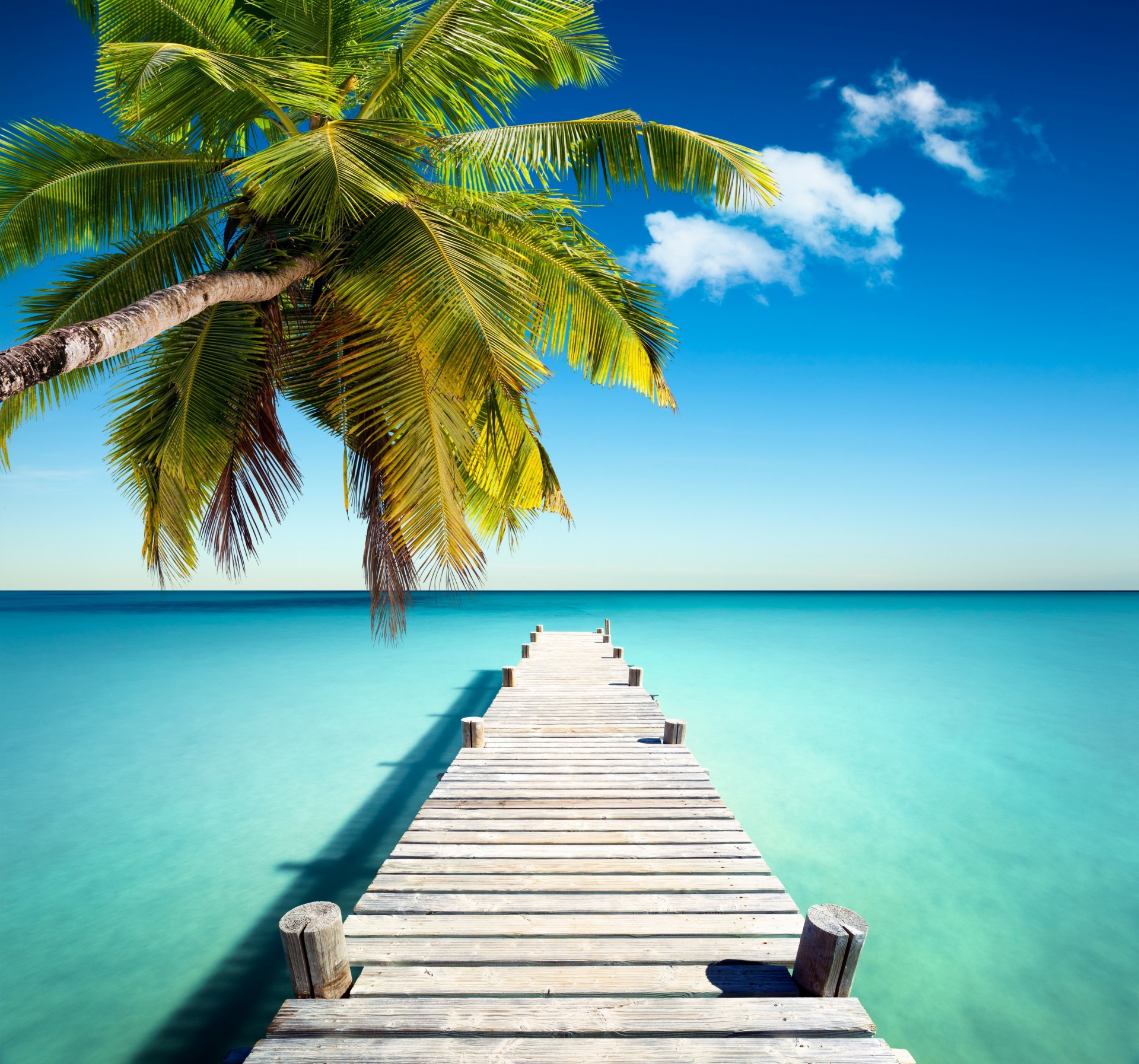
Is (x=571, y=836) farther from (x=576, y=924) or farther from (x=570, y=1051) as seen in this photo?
(x=570, y=1051)

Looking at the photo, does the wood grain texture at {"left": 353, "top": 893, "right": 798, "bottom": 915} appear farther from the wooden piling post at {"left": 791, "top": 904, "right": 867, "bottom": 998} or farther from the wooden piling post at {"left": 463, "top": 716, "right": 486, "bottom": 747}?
the wooden piling post at {"left": 463, "top": 716, "right": 486, "bottom": 747}

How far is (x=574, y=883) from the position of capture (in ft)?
12.0

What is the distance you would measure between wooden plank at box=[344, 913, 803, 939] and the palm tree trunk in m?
3.09

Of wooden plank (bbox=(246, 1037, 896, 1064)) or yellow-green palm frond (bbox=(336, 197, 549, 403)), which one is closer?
wooden plank (bbox=(246, 1037, 896, 1064))

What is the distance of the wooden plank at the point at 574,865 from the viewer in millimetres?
3807

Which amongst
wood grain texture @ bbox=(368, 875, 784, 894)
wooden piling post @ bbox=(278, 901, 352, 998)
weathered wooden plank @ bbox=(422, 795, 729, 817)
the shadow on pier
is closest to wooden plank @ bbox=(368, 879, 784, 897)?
wood grain texture @ bbox=(368, 875, 784, 894)

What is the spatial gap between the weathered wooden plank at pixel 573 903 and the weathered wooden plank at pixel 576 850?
42 centimetres

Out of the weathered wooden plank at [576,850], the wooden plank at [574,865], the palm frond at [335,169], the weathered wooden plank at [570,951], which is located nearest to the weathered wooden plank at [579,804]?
the weathered wooden plank at [576,850]

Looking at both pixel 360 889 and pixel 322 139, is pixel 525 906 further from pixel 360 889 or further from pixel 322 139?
pixel 322 139

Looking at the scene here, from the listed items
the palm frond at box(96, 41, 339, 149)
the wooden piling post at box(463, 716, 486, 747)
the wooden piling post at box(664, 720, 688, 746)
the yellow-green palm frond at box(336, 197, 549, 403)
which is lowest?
the wooden piling post at box(463, 716, 486, 747)

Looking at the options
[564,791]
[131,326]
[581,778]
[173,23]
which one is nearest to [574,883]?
[564,791]

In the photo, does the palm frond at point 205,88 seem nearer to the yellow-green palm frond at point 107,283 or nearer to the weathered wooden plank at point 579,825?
the yellow-green palm frond at point 107,283

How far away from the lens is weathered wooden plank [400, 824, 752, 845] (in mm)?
4215

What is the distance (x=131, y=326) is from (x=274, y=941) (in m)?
5.04
